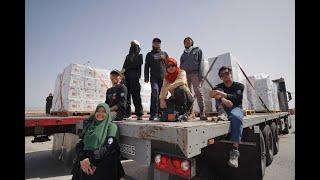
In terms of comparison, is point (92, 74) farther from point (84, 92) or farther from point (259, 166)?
point (259, 166)

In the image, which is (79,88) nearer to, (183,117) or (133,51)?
(133,51)

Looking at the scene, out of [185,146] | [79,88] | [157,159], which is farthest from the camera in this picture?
[79,88]

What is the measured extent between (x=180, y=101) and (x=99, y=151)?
1.33 metres

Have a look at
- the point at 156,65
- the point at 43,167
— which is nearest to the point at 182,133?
the point at 156,65

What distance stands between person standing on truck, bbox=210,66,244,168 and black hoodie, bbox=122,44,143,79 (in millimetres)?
1723

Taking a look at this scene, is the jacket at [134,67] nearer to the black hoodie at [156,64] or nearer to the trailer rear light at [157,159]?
the black hoodie at [156,64]

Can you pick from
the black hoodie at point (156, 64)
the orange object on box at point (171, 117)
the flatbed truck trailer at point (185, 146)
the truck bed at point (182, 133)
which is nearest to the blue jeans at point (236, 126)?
the flatbed truck trailer at point (185, 146)

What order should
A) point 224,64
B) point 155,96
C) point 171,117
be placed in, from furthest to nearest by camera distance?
point 224,64 → point 155,96 → point 171,117

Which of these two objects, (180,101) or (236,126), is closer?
(236,126)

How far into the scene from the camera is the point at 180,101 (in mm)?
3455

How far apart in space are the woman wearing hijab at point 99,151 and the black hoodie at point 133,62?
163cm

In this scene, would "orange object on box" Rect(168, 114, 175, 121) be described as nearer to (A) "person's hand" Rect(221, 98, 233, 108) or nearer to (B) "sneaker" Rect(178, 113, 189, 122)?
(B) "sneaker" Rect(178, 113, 189, 122)
